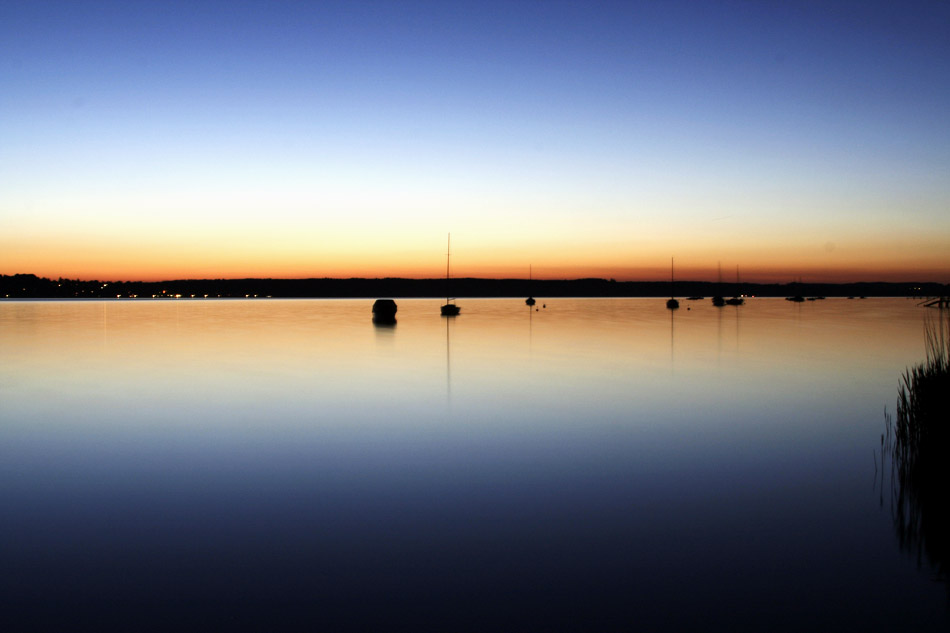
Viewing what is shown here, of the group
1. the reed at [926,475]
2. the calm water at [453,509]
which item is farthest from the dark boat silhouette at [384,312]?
the reed at [926,475]

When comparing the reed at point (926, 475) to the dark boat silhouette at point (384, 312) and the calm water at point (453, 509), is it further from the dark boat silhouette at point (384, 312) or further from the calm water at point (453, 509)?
the dark boat silhouette at point (384, 312)

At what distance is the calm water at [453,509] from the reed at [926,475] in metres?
0.40

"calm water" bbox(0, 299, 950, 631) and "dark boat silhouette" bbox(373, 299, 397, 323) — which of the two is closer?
"calm water" bbox(0, 299, 950, 631)

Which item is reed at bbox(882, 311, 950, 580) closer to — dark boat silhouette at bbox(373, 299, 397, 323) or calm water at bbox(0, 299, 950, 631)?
calm water at bbox(0, 299, 950, 631)

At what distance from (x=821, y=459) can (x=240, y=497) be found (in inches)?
441

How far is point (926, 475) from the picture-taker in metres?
10.6

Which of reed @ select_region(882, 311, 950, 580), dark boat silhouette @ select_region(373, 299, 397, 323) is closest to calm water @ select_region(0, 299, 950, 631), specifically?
reed @ select_region(882, 311, 950, 580)

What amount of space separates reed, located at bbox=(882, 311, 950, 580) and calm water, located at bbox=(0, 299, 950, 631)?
15.7 inches

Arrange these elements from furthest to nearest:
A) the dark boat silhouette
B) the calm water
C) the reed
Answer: the dark boat silhouette, the reed, the calm water

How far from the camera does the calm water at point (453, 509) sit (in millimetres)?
6762

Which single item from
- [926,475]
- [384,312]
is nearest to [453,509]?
[926,475]

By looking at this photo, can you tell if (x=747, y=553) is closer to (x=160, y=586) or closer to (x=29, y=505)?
(x=160, y=586)

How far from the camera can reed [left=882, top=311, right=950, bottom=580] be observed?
8.74 meters

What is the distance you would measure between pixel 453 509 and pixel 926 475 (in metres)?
7.56
